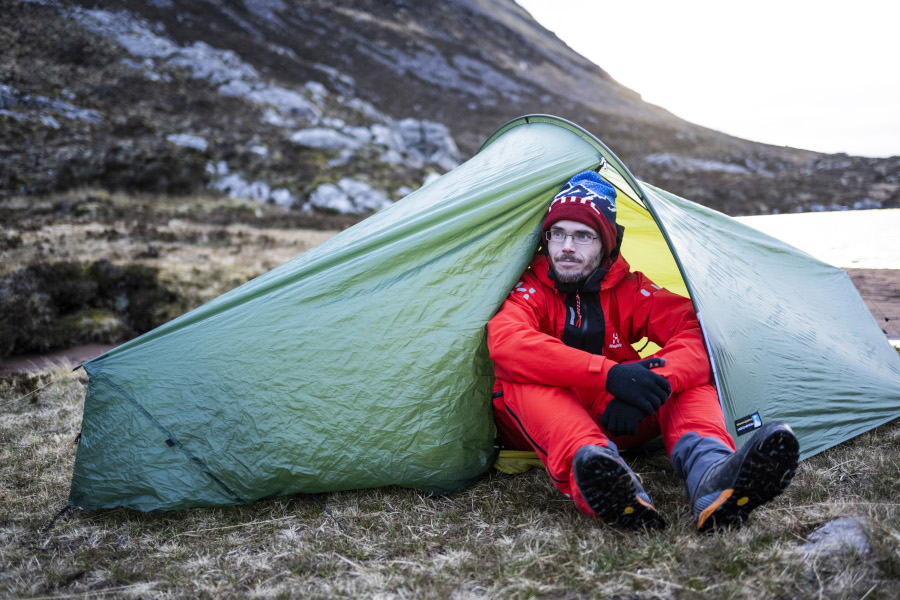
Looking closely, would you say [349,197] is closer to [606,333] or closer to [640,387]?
[606,333]

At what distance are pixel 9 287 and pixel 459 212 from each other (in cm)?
898

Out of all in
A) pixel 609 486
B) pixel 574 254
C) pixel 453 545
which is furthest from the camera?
pixel 574 254

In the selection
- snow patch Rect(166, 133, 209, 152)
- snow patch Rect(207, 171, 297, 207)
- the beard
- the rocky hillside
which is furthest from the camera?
snow patch Rect(166, 133, 209, 152)

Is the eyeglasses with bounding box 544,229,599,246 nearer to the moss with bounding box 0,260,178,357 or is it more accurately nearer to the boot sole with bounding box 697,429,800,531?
the boot sole with bounding box 697,429,800,531

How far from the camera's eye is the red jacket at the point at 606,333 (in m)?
2.48

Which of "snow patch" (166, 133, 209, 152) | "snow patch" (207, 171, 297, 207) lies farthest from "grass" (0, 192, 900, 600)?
"snow patch" (166, 133, 209, 152)

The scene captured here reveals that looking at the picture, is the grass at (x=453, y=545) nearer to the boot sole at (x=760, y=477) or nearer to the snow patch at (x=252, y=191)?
the boot sole at (x=760, y=477)

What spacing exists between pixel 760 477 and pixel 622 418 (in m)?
0.53

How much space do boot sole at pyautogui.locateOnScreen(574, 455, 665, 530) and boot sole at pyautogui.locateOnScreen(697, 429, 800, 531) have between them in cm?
24

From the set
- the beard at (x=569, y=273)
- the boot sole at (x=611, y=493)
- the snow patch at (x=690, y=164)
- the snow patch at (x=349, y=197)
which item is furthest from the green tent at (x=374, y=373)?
the snow patch at (x=690, y=164)

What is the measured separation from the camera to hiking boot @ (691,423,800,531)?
1.93m

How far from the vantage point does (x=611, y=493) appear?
2.11 metres

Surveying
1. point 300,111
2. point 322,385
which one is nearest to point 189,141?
point 300,111

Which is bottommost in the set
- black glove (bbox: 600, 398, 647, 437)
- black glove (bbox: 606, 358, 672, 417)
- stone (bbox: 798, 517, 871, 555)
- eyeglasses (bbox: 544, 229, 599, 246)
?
stone (bbox: 798, 517, 871, 555)
